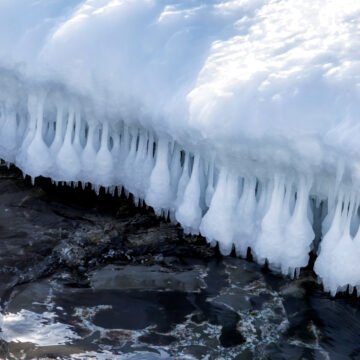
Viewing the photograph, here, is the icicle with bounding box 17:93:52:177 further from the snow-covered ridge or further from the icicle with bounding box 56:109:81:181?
the icicle with bounding box 56:109:81:181

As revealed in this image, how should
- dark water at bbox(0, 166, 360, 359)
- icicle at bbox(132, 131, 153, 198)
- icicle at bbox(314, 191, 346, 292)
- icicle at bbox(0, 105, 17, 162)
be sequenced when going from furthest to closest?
icicle at bbox(0, 105, 17, 162) → icicle at bbox(132, 131, 153, 198) → icicle at bbox(314, 191, 346, 292) → dark water at bbox(0, 166, 360, 359)

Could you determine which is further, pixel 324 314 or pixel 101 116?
pixel 101 116

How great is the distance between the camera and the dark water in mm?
4074

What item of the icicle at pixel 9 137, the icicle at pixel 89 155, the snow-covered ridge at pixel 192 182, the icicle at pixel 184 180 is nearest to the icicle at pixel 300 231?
the snow-covered ridge at pixel 192 182

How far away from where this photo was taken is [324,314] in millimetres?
4395

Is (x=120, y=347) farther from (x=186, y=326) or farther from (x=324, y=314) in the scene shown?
(x=324, y=314)

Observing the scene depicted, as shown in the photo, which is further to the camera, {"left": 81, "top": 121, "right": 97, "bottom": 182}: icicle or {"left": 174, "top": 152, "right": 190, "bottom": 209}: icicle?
{"left": 81, "top": 121, "right": 97, "bottom": 182}: icicle

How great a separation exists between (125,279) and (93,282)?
20 cm

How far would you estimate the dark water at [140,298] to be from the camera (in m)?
4.07

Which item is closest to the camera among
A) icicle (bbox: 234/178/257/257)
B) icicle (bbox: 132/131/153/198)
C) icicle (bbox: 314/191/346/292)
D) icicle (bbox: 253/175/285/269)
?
icicle (bbox: 314/191/346/292)

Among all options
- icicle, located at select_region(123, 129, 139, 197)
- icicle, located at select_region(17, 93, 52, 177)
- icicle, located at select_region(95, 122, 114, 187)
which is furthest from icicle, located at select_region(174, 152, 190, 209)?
icicle, located at select_region(17, 93, 52, 177)

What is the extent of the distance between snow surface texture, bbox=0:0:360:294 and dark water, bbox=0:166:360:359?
0.17 meters

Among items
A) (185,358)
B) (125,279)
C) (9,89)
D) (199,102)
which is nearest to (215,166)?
(199,102)

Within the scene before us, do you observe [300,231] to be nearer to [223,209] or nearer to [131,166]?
[223,209]
